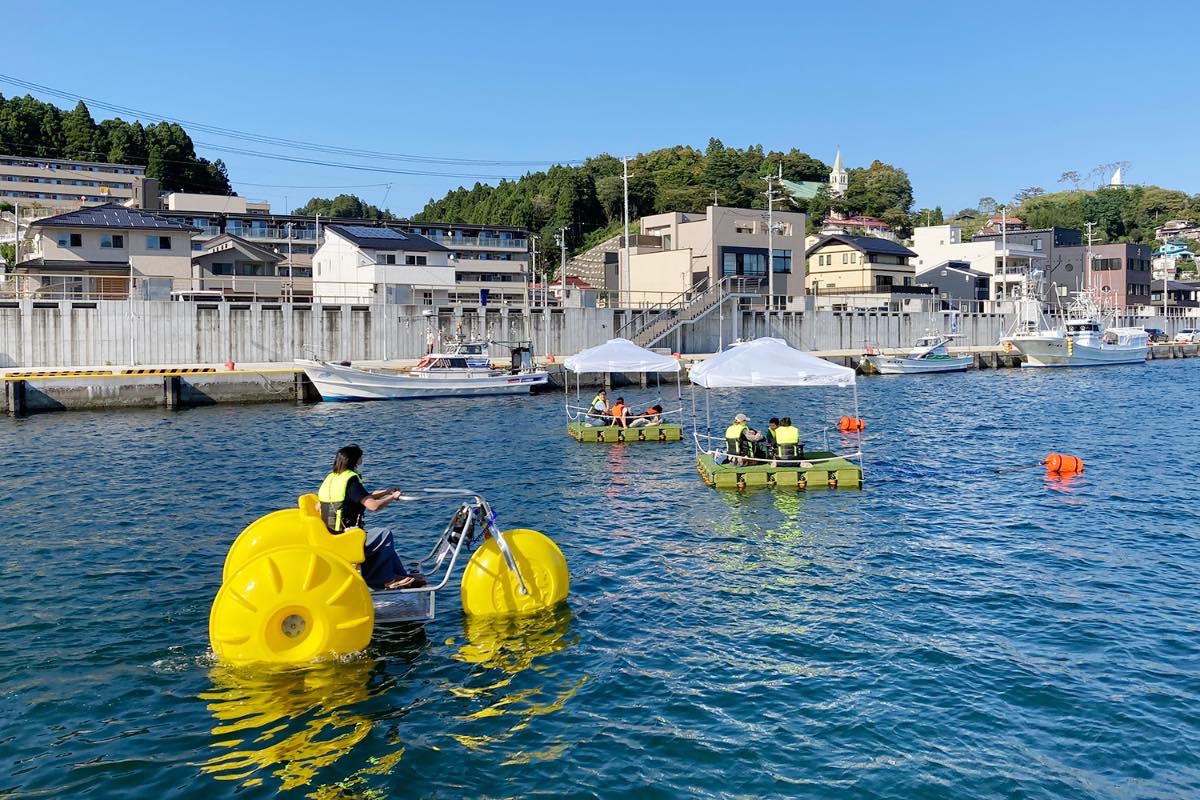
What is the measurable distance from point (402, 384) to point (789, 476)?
2871 cm

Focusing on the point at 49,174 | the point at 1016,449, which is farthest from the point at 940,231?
the point at 49,174

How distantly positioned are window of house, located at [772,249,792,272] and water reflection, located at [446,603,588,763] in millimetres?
71828

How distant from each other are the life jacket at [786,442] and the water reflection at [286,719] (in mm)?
14360

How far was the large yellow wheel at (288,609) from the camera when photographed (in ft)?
38.0

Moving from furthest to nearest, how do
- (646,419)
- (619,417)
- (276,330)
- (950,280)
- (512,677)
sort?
(950,280)
(276,330)
(646,419)
(619,417)
(512,677)

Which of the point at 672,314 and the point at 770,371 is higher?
the point at 672,314

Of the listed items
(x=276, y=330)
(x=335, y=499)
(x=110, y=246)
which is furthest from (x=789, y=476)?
(x=110, y=246)

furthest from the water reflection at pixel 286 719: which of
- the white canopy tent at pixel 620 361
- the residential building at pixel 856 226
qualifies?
the residential building at pixel 856 226

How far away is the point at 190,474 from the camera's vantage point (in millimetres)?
26562

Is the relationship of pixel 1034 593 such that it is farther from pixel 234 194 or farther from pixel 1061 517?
pixel 234 194

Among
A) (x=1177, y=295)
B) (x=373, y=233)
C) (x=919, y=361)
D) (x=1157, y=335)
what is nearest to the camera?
(x=919, y=361)

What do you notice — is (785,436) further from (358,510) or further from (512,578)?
(358,510)

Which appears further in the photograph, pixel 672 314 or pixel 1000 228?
pixel 1000 228

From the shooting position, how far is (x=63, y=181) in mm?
125688
